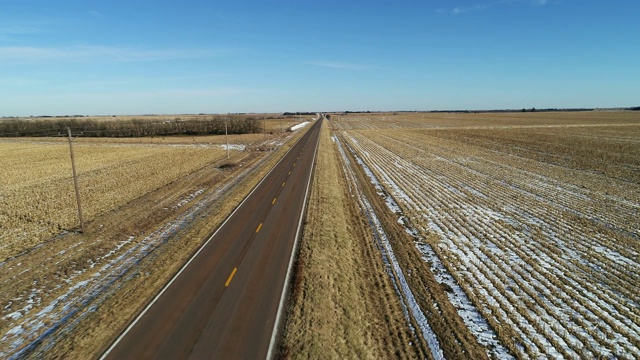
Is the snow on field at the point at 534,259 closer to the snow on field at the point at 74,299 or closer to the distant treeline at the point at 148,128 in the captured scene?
the snow on field at the point at 74,299

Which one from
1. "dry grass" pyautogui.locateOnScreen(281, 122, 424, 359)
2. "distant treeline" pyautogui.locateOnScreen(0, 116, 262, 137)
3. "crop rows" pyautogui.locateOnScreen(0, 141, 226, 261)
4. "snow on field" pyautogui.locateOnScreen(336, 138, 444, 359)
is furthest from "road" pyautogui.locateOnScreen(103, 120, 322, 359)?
"distant treeline" pyautogui.locateOnScreen(0, 116, 262, 137)

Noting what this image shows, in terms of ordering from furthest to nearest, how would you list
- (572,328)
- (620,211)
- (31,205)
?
(31,205) < (620,211) < (572,328)

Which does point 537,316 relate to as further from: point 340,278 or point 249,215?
point 249,215

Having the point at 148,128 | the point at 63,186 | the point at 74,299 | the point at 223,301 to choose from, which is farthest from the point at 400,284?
the point at 148,128

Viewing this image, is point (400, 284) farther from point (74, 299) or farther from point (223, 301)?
point (74, 299)

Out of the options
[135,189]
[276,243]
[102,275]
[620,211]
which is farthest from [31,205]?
[620,211]

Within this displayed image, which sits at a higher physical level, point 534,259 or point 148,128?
point 148,128
